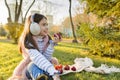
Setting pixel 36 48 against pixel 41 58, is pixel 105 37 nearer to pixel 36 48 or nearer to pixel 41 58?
pixel 36 48

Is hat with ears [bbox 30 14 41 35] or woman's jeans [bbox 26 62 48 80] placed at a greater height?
hat with ears [bbox 30 14 41 35]

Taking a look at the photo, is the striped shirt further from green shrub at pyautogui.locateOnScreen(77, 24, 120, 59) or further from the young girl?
green shrub at pyautogui.locateOnScreen(77, 24, 120, 59)

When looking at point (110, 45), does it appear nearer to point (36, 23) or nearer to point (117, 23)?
point (117, 23)

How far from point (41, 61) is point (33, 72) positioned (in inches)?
12.5

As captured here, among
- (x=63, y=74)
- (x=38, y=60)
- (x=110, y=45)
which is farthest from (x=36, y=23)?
(x=110, y=45)

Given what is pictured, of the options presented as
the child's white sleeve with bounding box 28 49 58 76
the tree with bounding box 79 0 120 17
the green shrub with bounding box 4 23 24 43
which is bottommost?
the green shrub with bounding box 4 23 24 43

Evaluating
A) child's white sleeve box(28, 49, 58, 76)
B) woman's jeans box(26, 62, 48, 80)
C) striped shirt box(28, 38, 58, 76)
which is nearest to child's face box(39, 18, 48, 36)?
striped shirt box(28, 38, 58, 76)

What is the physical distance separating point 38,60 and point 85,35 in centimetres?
583

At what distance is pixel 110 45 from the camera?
32.8 feet

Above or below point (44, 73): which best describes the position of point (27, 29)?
above

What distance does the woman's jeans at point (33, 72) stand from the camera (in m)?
4.76

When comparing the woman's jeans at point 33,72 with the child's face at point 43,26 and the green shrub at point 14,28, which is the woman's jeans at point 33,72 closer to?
the child's face at point 43,26

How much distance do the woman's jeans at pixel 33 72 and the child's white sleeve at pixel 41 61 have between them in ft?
0.38

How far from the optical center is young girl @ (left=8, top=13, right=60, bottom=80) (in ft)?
15.2
